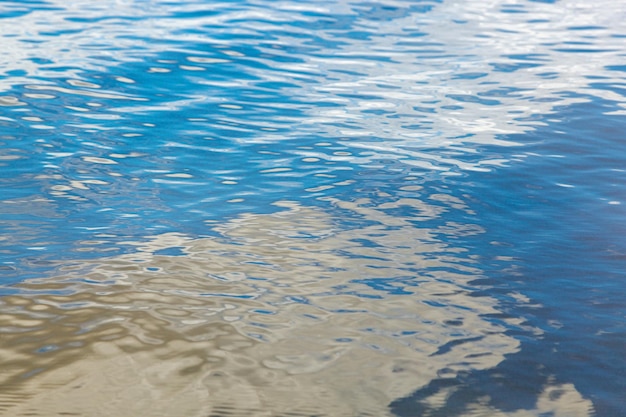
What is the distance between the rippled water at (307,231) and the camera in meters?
2.90

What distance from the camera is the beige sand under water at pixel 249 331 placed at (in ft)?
9.01

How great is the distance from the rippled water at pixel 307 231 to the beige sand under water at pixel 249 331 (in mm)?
13

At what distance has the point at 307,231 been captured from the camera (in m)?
4.34

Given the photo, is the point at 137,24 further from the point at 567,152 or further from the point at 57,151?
the point at 567,152

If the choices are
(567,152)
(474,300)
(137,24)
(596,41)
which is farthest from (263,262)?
(596,41)

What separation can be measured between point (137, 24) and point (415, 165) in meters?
5.93

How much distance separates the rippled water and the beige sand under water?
13 mm

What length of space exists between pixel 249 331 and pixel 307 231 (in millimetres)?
1208

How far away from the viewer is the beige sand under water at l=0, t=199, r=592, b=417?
9.01 feet

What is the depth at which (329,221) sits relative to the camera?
4.49 meters

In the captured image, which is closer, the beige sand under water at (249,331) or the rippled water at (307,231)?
the beige sand under water at (249,331)

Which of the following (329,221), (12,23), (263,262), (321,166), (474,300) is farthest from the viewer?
(12,23)

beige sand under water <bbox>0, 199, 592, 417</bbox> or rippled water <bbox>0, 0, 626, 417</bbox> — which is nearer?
beige sand under water <bbox>0, 199, 592, 417</bbox>

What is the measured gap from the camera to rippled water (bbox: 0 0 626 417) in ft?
9.51
